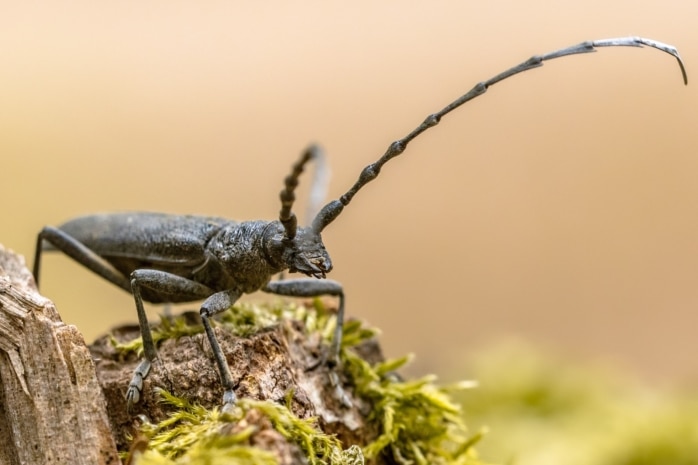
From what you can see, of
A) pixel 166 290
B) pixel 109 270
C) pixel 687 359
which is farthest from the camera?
pixel 687 359

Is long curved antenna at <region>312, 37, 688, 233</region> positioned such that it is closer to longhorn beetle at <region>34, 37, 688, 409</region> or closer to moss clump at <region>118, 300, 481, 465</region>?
longhorn beetle at <region>34, 37, 688, 409</region>

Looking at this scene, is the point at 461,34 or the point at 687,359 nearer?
the point at 687,359

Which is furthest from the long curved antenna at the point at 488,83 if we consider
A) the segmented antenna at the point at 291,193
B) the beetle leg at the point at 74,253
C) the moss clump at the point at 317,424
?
the beetle leg at the point at 74,253

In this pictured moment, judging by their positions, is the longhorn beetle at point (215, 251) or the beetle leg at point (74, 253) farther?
the beetle leg at point (74, 253)

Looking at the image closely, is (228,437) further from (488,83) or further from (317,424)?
(488,83)

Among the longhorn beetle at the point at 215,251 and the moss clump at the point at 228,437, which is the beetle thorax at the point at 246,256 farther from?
the moss clump at the point at 228,437

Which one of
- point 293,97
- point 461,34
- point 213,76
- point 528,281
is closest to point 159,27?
point 213,76

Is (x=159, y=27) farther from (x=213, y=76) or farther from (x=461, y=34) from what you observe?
(x=461, y=34)
